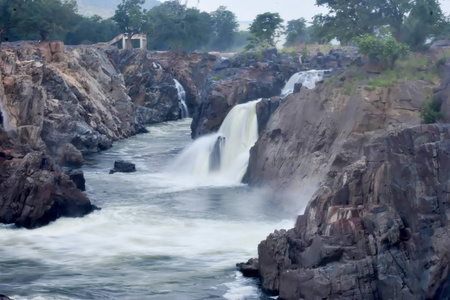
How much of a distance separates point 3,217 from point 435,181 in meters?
18.2

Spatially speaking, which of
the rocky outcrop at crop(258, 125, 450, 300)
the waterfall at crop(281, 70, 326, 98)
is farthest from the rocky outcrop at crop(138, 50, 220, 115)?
the rocky outcrop at crop(258, 125, 450, 300)

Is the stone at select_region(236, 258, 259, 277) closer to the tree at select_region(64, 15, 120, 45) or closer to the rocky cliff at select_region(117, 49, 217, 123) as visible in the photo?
the rocky cliff at select_region(117, 49, 217, 123)

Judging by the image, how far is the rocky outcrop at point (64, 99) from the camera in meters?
46.0

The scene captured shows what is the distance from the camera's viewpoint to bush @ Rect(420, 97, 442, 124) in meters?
28.2

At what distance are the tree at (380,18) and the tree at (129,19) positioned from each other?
122ft

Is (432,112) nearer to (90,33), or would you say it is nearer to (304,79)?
(304,79)

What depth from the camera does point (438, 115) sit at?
92.6 feet

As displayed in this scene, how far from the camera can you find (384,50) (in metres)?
37.7

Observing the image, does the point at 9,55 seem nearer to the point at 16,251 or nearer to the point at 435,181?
the point at 16,251

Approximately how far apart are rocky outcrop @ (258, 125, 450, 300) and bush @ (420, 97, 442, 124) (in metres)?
5.59

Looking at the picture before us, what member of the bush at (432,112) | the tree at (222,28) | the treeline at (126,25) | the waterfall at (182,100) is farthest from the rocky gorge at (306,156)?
the tree at (222,28)

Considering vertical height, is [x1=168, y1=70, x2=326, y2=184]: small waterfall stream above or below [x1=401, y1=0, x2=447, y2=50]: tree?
below

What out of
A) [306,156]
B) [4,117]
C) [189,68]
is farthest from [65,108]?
[189,68]

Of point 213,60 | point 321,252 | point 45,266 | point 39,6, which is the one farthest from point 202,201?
point 213,60
